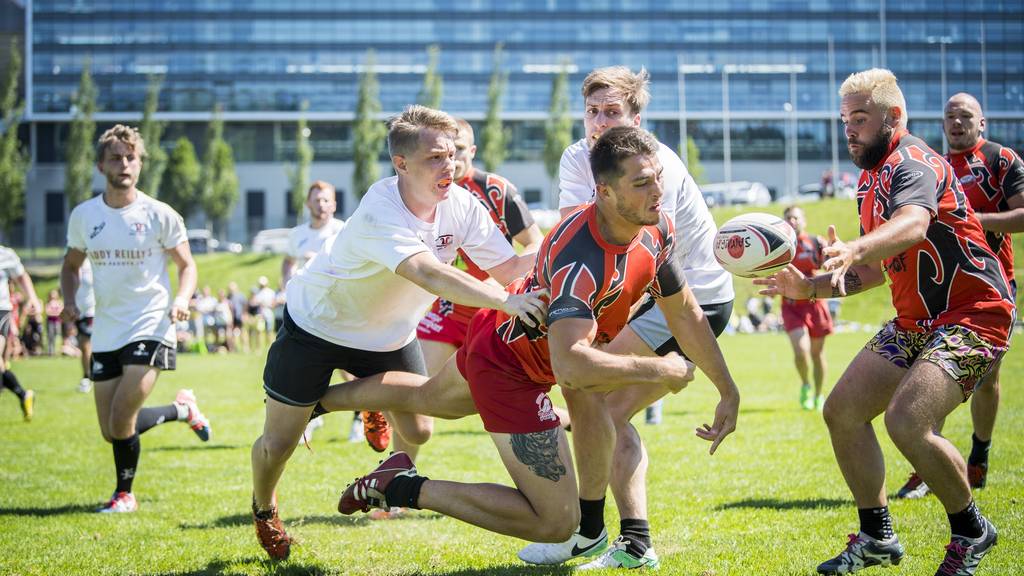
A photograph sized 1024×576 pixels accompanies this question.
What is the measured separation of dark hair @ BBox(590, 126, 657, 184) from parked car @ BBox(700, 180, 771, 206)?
184ft

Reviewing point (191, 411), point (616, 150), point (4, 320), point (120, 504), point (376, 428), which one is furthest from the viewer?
point (4, 320)

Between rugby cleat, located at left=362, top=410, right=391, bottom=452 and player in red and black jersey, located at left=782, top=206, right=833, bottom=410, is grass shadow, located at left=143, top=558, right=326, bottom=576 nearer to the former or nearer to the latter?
rugby cleat, located at left=362, top=410, right=391, bottom=452

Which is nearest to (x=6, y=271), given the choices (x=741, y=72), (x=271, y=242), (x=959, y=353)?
(x=959, y=353)

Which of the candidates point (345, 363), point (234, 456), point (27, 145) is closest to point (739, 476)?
point (345, 363)

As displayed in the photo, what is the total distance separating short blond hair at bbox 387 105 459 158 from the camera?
5.29 metres

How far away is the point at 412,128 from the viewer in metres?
5.30

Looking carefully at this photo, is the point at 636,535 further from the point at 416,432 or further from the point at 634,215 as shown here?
the point at 634,215

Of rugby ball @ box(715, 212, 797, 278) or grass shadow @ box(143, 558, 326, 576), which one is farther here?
grass shadow @ box(143, 558, 326, 576)

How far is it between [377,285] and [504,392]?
3.40ft

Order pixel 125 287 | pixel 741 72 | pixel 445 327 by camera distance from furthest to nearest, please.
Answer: pixel 741 72 < pixel 125 287 < pixel 445 327

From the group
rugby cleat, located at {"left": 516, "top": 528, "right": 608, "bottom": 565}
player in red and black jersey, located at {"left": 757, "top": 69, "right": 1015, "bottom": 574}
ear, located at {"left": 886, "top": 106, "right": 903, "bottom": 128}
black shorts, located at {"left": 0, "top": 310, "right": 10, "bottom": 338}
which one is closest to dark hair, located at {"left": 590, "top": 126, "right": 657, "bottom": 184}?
player in red and black jersey, located at {"left": 757, "top": 69, "right": 1015, "bottom": 574}

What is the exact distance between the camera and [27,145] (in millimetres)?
72688

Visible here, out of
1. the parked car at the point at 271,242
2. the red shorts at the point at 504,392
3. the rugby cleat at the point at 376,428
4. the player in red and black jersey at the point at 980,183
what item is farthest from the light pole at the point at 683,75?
the red shorts at the point at 504,392

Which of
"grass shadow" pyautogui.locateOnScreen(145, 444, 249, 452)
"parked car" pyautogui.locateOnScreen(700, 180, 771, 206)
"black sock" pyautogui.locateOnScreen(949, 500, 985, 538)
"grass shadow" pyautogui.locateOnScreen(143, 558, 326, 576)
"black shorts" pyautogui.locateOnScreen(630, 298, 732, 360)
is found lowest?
"grass shadow" pyautogui.locateOnScreen(145, 444, 249, 452)
